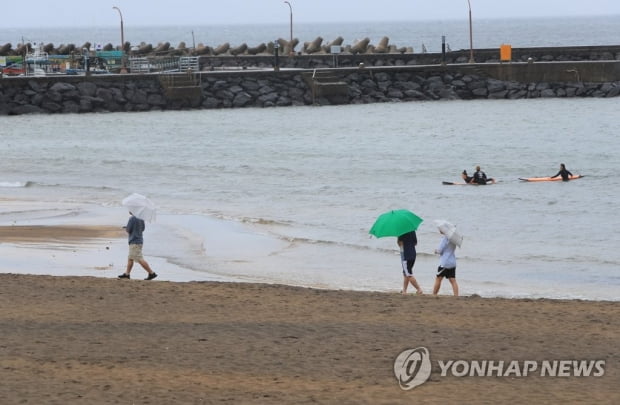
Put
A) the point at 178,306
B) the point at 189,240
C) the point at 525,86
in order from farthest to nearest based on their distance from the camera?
1. the point at 525,86
2. the point at 189,240
3. the point at 178,306

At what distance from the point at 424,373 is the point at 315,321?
227 cm

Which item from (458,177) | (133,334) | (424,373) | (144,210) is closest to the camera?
(424,373)

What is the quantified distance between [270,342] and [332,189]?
21698 mm

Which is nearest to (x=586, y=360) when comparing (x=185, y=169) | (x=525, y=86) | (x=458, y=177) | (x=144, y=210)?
(x=144, y=210)

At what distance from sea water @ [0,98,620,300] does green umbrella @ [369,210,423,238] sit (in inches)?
83.5

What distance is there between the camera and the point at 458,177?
118ft

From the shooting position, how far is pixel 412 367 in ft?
32.8

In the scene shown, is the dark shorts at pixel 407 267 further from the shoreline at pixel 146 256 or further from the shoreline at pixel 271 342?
the shoreline at pixel 271 342

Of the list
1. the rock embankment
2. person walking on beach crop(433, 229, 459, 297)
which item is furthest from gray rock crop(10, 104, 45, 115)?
person walking on beach crop(433, 229, 459, 297)

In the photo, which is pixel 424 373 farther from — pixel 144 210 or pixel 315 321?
pixel 144 210

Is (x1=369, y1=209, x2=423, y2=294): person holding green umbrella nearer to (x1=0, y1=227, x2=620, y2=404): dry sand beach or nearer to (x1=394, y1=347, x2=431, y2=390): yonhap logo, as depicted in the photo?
(x1=0, y1=227, x2=620, y2=404): dry sand beach

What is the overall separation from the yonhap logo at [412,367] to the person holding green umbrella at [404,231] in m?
4.48

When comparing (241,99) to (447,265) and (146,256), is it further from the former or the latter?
(447,265)

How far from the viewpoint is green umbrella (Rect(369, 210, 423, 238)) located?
1505cm
